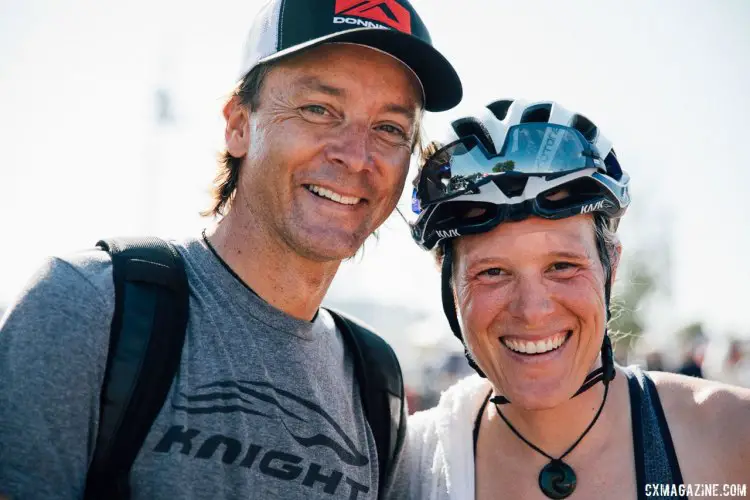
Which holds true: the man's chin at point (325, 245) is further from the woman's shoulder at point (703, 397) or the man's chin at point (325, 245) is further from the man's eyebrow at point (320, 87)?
the woman's shoulder at point (703, 397)

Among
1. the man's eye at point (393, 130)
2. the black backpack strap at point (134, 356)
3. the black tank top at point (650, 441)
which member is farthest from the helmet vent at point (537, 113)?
the black backpack strap at point (134, 356)

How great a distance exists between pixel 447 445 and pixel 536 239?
4.09 feet

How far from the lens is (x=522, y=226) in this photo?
9.99 feet

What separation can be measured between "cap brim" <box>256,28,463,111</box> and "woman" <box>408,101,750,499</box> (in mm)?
209

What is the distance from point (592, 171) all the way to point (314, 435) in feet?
6.24

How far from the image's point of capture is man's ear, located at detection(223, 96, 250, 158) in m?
3.33

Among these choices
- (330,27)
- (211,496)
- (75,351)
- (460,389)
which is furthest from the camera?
(460,389)

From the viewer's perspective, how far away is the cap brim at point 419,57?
3.00 meters

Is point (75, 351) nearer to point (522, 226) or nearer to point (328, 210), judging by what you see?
point (328, 210)

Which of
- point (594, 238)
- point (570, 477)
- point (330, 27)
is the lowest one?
point (570, 477)

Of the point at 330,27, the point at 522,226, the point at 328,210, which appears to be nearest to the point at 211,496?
the point at 328,210

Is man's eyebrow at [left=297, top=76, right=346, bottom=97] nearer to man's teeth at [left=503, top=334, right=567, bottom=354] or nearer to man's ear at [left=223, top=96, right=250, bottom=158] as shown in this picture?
man's ear at [left=223, top=96, right=250, bottom=158]

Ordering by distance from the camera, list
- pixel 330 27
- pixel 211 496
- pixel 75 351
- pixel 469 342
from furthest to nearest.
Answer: pixel 469 342, pixel 330 27, pixel 211 496, pixel 75 351

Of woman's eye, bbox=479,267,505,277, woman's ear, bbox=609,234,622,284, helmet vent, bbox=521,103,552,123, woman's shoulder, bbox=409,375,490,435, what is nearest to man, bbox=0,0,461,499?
helmet vent, bbox=521,103,552,123
